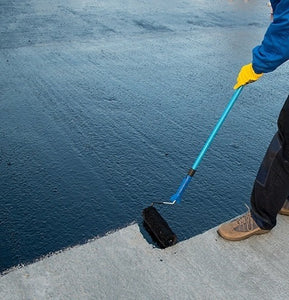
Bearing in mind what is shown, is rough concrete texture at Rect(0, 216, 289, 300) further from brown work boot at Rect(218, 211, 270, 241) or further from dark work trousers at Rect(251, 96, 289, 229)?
dark work trousers at Rect(251, 96, 289, 229)

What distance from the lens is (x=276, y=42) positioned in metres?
1.91

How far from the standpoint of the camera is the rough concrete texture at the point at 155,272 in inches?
72.2

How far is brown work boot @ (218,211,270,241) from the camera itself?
2.19m

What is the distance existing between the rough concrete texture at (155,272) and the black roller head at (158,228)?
0.17ft

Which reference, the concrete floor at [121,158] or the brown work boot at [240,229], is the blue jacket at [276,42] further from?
the concrete floor at [121,158]

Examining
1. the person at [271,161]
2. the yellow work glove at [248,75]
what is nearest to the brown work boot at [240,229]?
the person at [271,161]

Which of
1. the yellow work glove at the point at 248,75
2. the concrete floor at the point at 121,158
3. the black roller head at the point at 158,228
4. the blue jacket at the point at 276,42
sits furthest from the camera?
the yellow work glove at the point at 248,75

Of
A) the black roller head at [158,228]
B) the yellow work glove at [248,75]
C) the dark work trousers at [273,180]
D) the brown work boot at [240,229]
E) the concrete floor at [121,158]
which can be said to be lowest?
the concrete floor at [121,158]

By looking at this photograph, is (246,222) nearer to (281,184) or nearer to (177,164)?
Result: (281,184)

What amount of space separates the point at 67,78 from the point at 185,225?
8.55 ft

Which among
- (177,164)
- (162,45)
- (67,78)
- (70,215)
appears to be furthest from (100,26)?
(70,215)

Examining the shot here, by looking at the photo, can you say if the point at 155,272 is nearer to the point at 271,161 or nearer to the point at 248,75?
the point at 271,161

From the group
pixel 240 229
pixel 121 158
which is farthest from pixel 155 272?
pixel 121 158

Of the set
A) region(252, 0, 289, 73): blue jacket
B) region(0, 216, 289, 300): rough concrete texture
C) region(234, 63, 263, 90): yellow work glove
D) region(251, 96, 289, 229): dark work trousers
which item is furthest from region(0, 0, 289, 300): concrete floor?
region(252, 0, 289, 73): blue jacket
